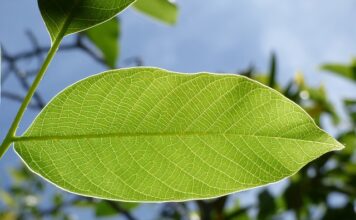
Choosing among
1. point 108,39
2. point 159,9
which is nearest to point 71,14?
point 159,9

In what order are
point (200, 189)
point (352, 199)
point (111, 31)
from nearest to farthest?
point (200, 189), point (111, 31), point (352, 199)

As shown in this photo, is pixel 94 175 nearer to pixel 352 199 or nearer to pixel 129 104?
pixel 129 104

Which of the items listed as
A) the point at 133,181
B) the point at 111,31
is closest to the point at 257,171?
the point at 133,181

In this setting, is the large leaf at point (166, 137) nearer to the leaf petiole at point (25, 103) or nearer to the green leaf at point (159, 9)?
the leaf petiole at point (25, 103)

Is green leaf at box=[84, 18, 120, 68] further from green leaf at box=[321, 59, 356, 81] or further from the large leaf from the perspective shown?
green leaf at box=[321, 59, 356, 81]

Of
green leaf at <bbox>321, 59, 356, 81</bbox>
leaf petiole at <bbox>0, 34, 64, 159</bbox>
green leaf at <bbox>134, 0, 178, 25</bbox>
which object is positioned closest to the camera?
leaf petiole at <bbox>0, 34, 64, 159</bbox>

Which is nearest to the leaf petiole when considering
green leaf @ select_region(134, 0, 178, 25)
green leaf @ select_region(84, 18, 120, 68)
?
green leaf @ select_region(134, 0, 178, 25)

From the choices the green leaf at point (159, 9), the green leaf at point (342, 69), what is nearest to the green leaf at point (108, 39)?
the green leaf at point (159, 9)
